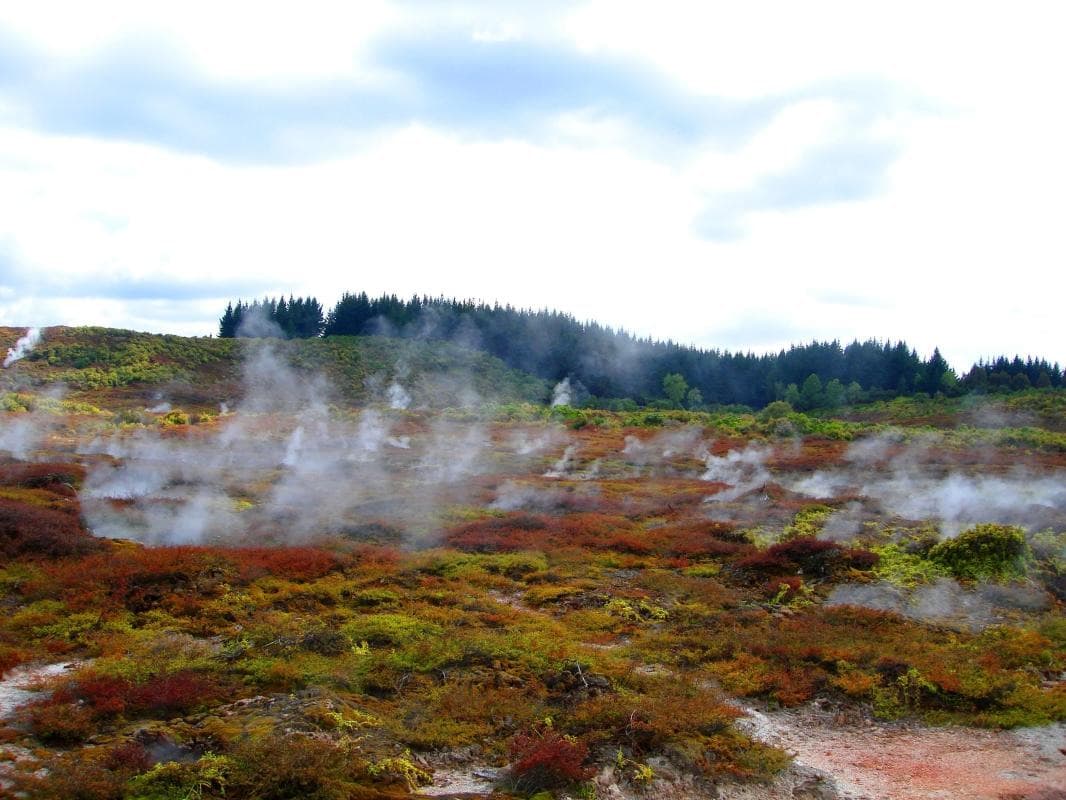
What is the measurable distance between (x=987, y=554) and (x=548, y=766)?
14.9 meters

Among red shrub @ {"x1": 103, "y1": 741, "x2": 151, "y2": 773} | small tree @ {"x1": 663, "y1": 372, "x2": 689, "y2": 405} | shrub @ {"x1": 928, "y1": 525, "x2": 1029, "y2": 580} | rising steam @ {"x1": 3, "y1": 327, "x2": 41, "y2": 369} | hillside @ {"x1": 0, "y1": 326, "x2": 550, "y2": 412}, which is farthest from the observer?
small tree @ {"x1": 663, "y1": 372, "x2": 689, "y2": 405}

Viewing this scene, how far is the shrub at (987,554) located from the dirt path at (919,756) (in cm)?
804

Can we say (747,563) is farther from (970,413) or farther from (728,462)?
(970,413)

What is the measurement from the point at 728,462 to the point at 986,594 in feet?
88.7

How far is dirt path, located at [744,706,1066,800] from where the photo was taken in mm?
9859

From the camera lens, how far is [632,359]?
11300 centimetres

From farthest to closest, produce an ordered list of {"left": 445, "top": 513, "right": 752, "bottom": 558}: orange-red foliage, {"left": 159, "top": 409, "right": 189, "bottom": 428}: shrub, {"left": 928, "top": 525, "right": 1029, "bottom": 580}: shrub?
{"left": 159, "top": 409, "right": 189, "bottom": 428}: shrub < {"left": 445, "top": 513, "right": 752, "bottom": 558}: orange-red foliage < {"left": 928, "top": 525, "right": 1029, "bottom": 580}: shrub

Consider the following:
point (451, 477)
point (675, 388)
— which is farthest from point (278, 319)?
point (451, 477)

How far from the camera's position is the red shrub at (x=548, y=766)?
9438 millimetres

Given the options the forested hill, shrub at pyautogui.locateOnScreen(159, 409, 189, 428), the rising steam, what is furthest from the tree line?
shrub at pyautogui.locateOnScreen(159, 409, 189, 428)

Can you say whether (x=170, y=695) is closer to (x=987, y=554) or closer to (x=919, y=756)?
(x=919, y=756)

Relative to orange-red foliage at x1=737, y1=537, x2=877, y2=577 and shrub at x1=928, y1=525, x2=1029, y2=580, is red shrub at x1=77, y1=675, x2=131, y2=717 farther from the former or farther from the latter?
shrub at x1=928, y1=525, x2=1029, y2=580

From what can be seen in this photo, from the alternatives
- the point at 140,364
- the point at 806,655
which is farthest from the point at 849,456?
the point at 140,364

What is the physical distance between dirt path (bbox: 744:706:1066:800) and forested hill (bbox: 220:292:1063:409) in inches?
3335
